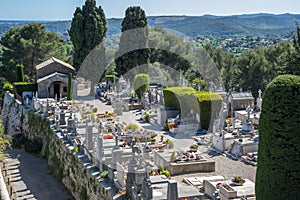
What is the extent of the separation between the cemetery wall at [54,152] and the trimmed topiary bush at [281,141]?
4946mm

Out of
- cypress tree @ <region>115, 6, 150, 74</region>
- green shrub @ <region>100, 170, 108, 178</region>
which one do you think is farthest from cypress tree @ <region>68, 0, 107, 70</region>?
green shrub @ <region>100, 170, 108, 178</region>

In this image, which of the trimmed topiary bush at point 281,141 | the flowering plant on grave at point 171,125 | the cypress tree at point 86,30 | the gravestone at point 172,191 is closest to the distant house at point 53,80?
the cypress tree at point 86,30

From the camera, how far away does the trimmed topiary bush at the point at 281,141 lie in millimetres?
8664

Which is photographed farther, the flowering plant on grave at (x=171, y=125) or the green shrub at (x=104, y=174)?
the flowering plant on grave at (x=171, y=125)

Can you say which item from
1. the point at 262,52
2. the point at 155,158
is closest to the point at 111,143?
the point at 155,158

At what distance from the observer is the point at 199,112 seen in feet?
69.6

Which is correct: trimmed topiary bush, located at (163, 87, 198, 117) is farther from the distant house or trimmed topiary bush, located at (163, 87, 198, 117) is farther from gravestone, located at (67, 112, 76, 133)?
the distant house

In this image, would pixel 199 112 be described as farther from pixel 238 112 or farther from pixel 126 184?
pixel 126 184

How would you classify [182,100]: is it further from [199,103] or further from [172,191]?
[172,191]

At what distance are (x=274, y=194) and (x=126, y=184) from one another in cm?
425

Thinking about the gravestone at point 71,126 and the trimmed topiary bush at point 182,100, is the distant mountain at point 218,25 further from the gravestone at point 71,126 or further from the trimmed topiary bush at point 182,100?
the gravestone at point 71,126

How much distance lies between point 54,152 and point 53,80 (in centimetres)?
1179

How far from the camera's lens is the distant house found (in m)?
30.7

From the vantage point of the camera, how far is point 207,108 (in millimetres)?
21125
